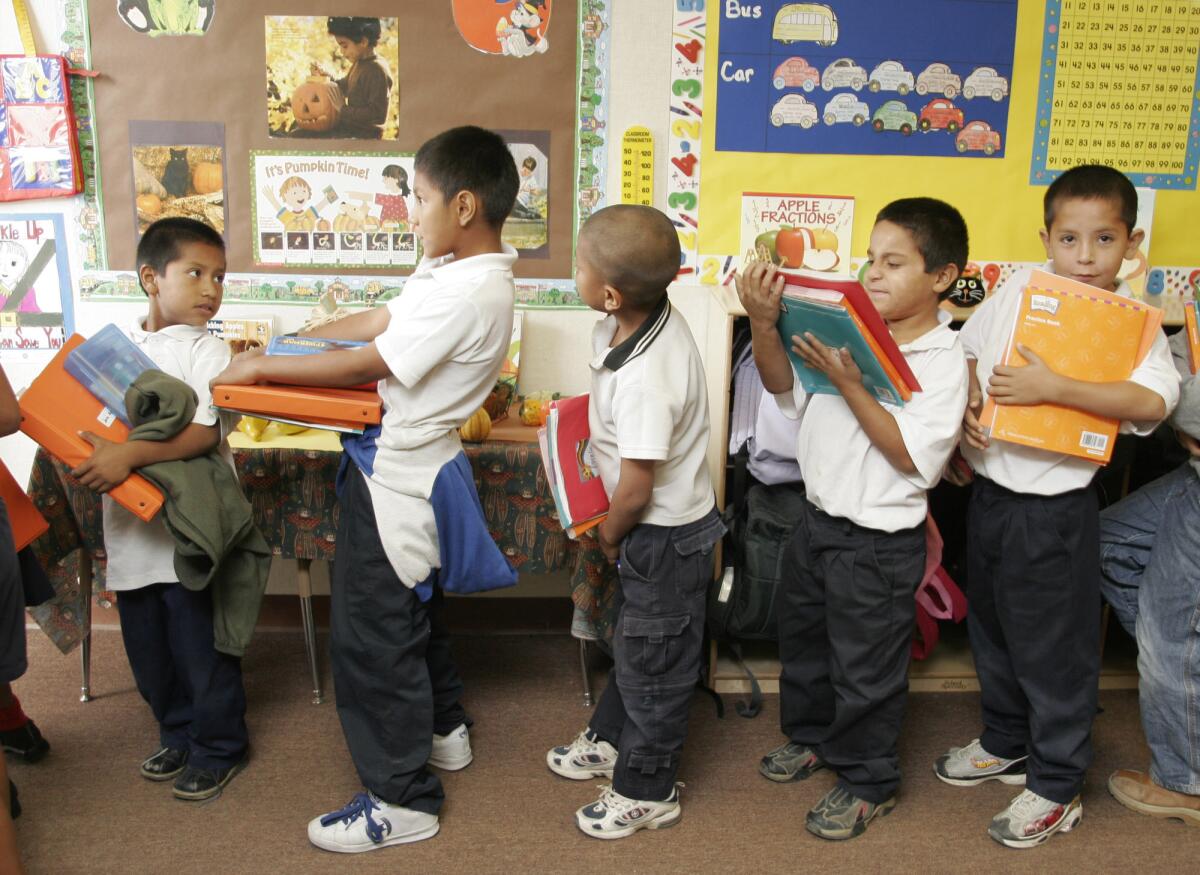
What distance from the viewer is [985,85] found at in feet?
8.81

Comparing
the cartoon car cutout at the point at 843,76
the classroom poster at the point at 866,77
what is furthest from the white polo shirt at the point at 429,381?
the cartoon car cutout at the point at 843,76

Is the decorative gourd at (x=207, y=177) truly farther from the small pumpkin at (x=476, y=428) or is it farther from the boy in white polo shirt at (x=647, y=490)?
the boy in white polo shirt at (x=647, y=490)

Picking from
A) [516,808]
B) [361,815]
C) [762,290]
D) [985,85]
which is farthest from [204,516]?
[985,85]

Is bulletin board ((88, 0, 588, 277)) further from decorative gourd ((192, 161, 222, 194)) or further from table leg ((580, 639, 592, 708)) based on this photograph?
table leg ((580, 639, 592, 708))

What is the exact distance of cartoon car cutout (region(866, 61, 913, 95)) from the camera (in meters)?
2.66

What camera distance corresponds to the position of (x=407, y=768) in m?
1.87

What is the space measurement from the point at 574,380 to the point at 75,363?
1.36 metres

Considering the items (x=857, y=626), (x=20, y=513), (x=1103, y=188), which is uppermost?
(x=1103, y=188)

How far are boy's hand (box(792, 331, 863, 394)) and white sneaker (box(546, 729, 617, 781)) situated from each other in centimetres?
97

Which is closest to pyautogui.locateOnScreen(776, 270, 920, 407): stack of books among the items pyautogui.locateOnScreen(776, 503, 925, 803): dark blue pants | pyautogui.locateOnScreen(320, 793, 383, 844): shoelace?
pyautogui.locateOnScreen(776, 503, 925, 803): dark blue pants

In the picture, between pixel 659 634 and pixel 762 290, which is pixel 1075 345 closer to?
pixel 762 290

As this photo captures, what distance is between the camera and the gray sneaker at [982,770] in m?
2.14

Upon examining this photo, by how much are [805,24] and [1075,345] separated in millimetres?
1315

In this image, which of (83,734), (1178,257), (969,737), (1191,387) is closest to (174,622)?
(83,734)
